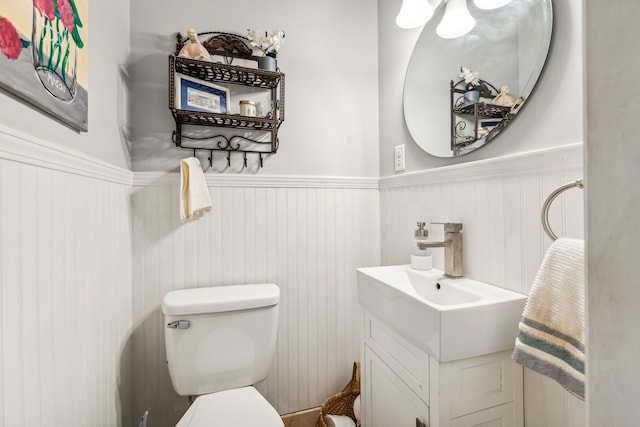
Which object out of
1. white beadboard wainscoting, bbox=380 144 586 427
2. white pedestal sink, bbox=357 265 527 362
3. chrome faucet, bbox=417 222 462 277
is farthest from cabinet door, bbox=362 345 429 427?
chrome faucet, bbox=417 222 462 277

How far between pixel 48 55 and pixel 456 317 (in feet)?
3.65

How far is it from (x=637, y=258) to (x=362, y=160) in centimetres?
144

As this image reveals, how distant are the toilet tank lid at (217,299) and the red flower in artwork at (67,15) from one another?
91 cm

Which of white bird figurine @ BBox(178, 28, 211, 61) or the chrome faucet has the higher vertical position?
white bird figurine @ BBox(178, 28, 211, 61)

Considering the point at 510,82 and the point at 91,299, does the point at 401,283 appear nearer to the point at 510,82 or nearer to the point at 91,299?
the point at 510,82

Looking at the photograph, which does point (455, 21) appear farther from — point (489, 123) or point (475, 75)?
point (489, 123)

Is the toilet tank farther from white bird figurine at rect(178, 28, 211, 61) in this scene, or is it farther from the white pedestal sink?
white bird figurine at rect(178, 28, 211, 61)

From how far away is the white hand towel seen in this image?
1216mm

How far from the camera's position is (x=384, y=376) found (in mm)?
976

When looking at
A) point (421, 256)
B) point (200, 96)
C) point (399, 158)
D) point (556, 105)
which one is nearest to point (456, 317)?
point (421, 256)

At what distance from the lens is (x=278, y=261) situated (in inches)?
57.6

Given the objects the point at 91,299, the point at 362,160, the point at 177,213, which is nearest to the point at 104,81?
the point at 177,213

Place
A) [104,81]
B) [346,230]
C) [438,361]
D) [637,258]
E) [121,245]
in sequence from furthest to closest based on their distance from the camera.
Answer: [346,230] → [121,245] → [104,81] → [438,361] → [637,258]

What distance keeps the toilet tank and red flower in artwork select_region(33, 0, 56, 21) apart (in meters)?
0.91
